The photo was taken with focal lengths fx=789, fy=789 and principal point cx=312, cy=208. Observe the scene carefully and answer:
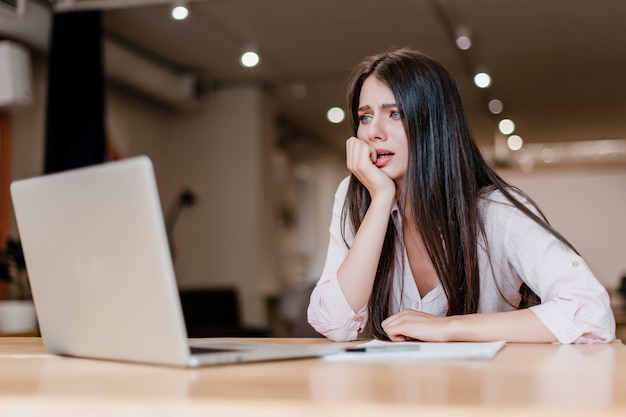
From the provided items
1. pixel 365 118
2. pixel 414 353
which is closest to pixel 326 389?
pixel 414 353

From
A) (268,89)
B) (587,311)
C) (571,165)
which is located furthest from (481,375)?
(571,165)

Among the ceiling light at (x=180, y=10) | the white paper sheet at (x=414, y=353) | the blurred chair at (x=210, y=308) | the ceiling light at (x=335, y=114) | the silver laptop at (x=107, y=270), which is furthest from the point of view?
the ceiling light at (x=335, y=114)

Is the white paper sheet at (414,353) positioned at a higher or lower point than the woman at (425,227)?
lower

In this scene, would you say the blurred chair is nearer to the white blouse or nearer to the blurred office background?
the blurred office background

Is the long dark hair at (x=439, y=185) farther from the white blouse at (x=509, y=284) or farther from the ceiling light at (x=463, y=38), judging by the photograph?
the ceiling light at (x=463, y=38)

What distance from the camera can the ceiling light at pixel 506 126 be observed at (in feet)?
30.7

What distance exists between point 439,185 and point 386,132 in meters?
0.19

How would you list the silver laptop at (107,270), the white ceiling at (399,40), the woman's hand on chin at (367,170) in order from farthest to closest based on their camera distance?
the white ceiling at (399,40)
the woman's hand on chin at (367,170)
the silver laptop at (107,270)

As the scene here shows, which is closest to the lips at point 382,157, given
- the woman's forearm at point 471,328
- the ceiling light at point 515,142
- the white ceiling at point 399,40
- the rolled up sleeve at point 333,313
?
the rolled up sleeve at point 333,313

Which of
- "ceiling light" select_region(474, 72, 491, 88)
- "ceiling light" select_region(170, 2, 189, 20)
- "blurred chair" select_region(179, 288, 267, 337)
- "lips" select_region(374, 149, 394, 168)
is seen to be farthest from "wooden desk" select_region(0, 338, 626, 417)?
"ceiling light" select_region(474, 72, 491, 88)

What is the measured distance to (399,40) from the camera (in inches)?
238

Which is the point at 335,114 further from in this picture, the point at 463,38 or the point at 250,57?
the point at 463,38

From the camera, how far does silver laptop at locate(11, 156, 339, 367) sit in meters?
0.93

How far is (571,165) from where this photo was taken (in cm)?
1320
